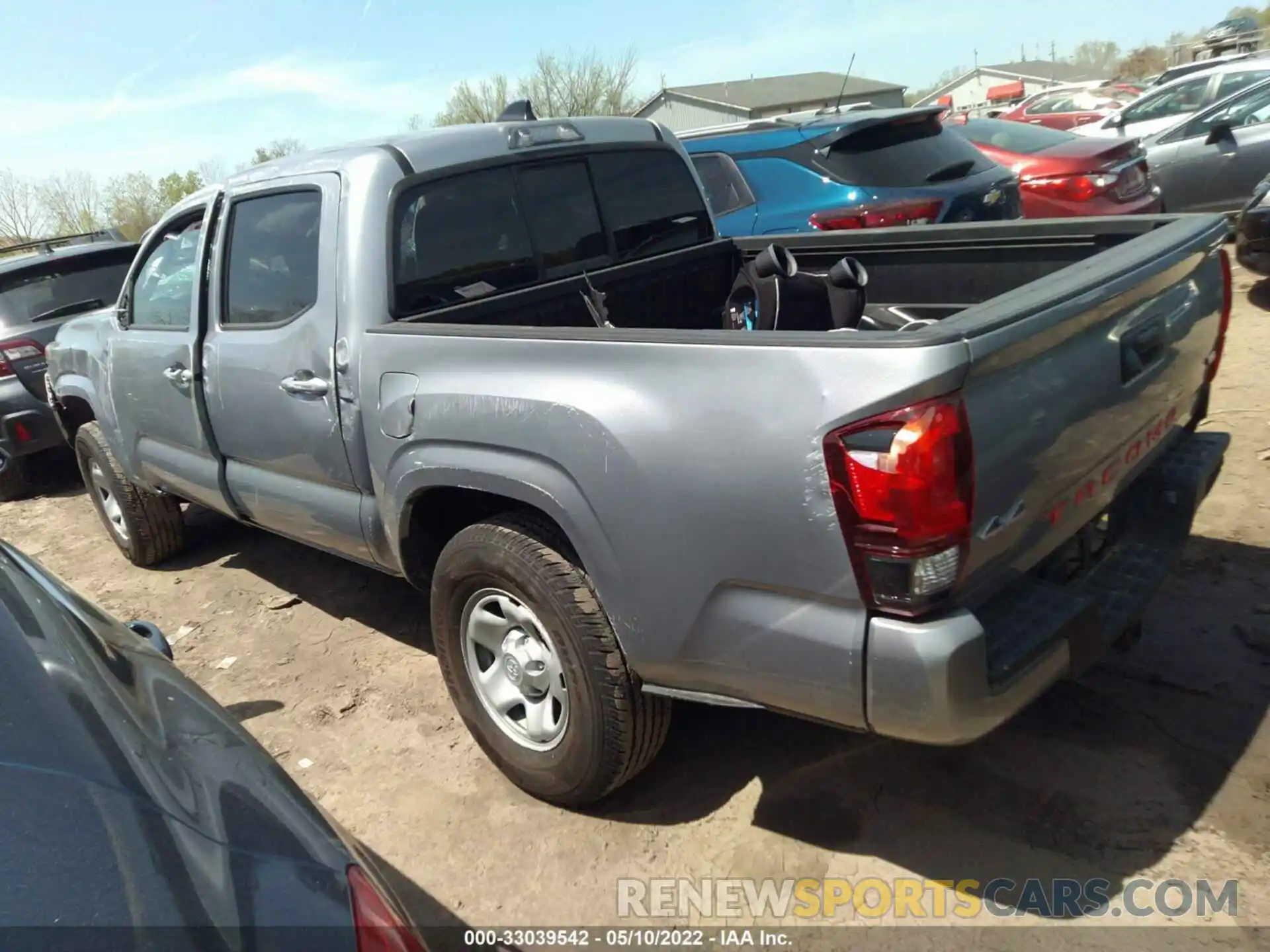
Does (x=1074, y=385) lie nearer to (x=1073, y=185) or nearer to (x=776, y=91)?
(x=1073, y=185)

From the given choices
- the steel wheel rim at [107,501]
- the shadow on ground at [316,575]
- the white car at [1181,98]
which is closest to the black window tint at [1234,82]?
the white car at [1181,98]

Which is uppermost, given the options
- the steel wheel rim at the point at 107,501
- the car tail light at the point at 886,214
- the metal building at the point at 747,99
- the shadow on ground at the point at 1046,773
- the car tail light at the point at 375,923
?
the metal building at the point at 747,99

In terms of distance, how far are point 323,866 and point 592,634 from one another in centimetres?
117

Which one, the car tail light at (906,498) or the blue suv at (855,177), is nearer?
the car tail light at (906,498)

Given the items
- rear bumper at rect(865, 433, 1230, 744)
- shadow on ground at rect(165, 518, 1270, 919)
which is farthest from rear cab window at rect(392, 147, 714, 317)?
rear bumper at rect(865, 433, 1230, 744)

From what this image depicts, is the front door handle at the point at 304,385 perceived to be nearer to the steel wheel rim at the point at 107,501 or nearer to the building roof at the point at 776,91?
the steel wheel rim at the point at 107,501

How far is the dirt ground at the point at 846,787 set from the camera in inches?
101

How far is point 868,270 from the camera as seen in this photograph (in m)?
3.86

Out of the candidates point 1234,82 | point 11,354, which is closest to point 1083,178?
point 1234,82

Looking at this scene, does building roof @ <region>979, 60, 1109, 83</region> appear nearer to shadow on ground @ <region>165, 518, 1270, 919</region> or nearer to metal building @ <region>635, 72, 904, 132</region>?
metal building @ <region>635, 72, 904, 132</region>

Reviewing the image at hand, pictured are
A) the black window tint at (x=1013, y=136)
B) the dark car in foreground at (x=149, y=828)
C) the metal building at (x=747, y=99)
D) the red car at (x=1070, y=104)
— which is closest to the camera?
the dark car in foreground at (x=149, y=828)

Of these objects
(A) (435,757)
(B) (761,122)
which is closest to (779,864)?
(A) (435,757)

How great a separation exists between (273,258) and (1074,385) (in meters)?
2.84

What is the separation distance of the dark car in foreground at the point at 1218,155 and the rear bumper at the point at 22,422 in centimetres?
983
